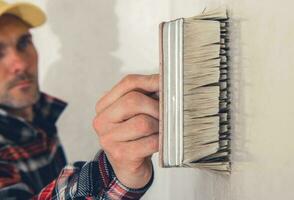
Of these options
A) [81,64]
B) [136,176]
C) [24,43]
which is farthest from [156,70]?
[136,176]

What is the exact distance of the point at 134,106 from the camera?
0.45 meters

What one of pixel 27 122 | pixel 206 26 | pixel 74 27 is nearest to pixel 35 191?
pixel 27 122

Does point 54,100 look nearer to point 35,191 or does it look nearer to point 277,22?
point 35,191

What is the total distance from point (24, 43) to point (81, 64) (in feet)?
0.35

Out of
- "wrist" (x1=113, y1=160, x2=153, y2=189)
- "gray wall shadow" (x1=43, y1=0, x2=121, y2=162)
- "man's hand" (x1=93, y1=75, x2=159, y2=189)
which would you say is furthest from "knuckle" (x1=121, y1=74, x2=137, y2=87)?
"gray wall shadow" (x1=43, y1=0, x2=121, y2=162)

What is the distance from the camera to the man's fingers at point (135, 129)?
44 cm

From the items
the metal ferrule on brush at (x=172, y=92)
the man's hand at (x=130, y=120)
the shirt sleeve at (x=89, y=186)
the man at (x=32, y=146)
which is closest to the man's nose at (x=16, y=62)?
the man at (x=32, y=146)

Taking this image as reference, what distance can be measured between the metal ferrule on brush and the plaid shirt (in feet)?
0.67

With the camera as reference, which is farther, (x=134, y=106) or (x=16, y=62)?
(x=16, y=62)

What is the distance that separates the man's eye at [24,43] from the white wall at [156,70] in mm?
18

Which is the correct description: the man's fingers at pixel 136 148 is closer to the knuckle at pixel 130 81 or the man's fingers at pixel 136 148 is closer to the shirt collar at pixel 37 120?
the knuckle at pixel 130 81

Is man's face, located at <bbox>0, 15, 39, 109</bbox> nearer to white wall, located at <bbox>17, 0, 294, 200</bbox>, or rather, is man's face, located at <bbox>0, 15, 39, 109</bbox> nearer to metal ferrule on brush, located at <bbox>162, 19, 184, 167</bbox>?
white wall, located at <bbox>17, 0, 294, 200</bbox>

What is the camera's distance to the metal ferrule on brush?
38 centimetres

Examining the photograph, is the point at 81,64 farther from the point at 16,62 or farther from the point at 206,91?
the point at 206,91
